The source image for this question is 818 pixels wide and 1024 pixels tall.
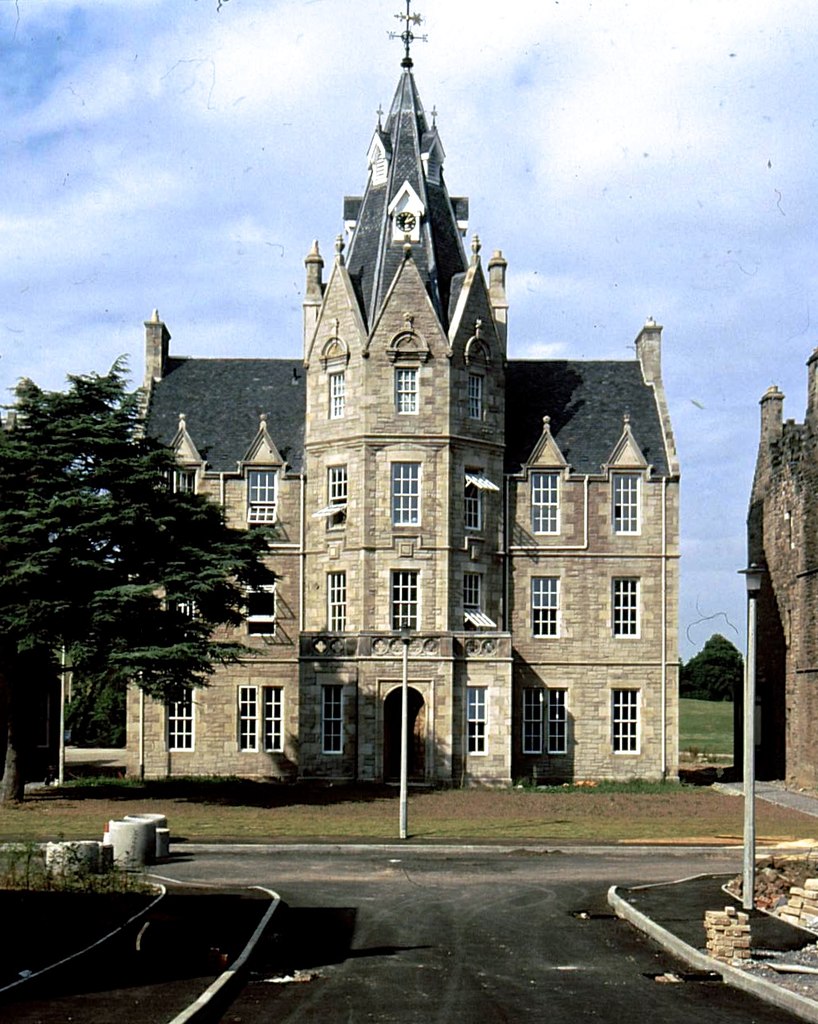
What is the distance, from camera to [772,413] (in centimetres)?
5794

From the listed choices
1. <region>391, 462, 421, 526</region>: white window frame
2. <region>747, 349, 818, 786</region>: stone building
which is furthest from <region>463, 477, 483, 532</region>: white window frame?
<region>747, 349, 818, 786</region>: stone building

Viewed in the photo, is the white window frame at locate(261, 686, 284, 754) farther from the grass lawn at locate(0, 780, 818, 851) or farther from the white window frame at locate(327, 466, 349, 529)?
the white window frame at locate(327, 466, 349, 529)

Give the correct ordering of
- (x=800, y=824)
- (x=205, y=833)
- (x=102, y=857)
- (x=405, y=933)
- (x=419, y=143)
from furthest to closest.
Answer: (x=419, y=143) → (x=800, y=824) → (x=205, y=833) → (x=102, y=857) → (x=405, y=933)

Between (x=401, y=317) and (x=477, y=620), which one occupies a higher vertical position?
(x=401, y=317)

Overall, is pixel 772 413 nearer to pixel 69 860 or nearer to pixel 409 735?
pixel 409 735

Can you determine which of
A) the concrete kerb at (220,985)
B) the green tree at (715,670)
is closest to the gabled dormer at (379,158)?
the concrete kerb at (220,985)

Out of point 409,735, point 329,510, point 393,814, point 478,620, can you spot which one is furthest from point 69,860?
point 478,620

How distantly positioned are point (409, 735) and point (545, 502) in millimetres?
10209

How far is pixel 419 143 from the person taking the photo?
5688 centimetres

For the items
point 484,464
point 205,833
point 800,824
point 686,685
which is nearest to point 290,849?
point 205,833

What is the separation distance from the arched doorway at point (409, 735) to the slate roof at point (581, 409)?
9682 millimetres

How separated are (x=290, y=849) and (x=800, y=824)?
49.0 feet

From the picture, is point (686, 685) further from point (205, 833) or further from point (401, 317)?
point (205, 833)

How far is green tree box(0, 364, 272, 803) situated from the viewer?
4197 cm
